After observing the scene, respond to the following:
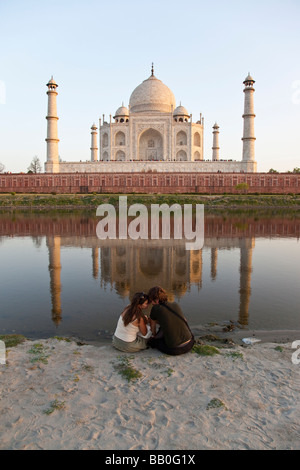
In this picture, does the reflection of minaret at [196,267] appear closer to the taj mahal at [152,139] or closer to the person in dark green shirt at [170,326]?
the person in dark green shirt at [170,326]

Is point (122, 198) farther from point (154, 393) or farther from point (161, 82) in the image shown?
point (154, 393)

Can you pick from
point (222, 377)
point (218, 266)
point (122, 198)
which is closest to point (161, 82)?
point (122, 198)

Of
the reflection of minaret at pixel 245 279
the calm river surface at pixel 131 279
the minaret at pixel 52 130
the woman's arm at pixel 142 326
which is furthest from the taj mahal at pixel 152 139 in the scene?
the woman's arm at pixel 142 326

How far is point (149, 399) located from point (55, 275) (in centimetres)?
625

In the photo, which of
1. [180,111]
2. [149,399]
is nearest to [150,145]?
[180,111]

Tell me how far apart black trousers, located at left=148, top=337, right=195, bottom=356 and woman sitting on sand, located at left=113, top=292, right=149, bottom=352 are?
0.10m

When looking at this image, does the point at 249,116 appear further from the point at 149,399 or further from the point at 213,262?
the point at 149,399

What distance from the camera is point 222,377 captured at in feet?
13.1

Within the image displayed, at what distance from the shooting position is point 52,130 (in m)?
38.0

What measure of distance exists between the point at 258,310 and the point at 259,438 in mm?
3773

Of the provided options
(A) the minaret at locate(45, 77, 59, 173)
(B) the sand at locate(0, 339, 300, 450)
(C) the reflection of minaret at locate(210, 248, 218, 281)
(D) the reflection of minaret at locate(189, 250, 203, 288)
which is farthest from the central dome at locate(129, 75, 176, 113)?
(B) the sand at locate(0, 339, 300, 450)

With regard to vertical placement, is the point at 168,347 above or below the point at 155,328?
below

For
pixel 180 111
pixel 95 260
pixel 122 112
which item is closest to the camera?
pixel 95 260

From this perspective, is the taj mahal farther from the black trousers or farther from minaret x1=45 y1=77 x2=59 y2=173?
the black trousers
